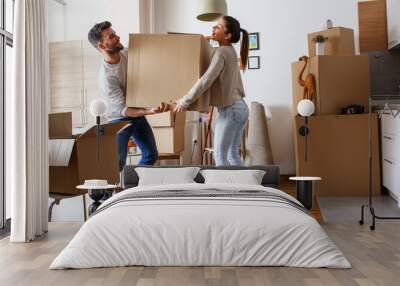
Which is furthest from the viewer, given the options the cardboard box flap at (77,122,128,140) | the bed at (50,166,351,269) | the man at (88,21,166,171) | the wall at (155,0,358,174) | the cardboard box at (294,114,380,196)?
the wall at (155,0,358,174)

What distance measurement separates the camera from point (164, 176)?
4.02 m

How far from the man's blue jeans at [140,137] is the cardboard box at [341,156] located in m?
→ 1.91

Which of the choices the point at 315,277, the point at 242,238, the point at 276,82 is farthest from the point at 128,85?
the point at 276,82

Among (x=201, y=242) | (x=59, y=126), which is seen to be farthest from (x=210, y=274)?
(x=59, y=126)

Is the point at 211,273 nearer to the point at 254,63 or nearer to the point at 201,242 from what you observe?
the point at 201,242

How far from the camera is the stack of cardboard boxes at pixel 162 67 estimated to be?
3.60 metres

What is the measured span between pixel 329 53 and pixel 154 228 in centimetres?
378

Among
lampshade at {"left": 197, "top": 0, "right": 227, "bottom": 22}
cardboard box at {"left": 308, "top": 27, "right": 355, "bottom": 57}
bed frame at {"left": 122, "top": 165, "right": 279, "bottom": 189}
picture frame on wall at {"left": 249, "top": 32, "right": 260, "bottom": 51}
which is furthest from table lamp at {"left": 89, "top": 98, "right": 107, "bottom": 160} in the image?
picture frame on wall at {"left": 249, "top": 32, "right": 260, "bottom": 51}

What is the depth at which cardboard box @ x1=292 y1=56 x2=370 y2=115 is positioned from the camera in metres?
5.59

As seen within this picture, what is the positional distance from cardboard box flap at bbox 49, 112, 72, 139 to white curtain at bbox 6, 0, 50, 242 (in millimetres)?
466

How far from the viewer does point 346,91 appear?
5.62 m

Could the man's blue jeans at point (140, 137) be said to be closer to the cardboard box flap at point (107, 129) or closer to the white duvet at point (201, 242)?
the cardboard box flap at point (107, 129)

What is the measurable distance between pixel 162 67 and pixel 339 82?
105 inches

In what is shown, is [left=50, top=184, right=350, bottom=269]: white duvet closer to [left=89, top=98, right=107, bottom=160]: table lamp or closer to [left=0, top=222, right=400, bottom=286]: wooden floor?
[left=0, top=222, right=400, bottom=286]: wooden floor
